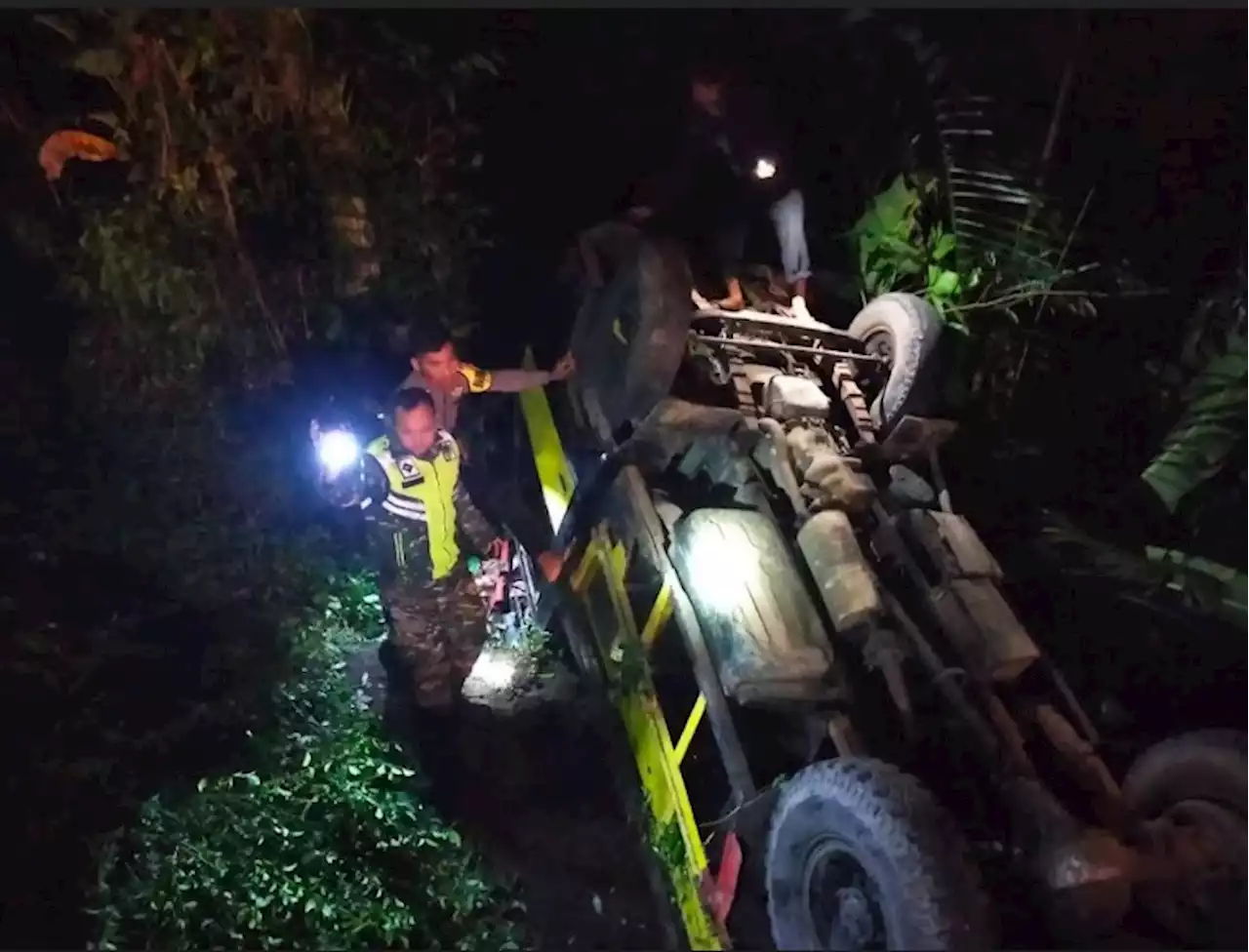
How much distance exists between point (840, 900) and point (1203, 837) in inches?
43.2

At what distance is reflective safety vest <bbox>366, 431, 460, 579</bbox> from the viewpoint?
15.3 feet

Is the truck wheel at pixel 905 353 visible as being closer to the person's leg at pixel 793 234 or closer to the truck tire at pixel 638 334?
the person's leg at pixel 793 234

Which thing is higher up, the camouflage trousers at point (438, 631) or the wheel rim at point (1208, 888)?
the camouflage trousers at point (438, 631)

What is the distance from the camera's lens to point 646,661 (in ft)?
13.5

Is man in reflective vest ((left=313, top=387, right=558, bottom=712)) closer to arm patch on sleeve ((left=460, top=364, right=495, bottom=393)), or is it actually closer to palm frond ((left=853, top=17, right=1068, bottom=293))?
arm patch on sleeve ((left=460, top=364, right=495, bottom=393))

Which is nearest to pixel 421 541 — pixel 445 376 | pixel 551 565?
pixel 551 565

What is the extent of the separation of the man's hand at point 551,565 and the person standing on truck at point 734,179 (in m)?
1.34

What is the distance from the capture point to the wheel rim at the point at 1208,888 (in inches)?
122

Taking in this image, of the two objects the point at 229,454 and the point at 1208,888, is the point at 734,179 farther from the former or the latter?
the point at 1208,888

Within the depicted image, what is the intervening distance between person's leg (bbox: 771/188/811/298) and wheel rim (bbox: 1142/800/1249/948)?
2.78m

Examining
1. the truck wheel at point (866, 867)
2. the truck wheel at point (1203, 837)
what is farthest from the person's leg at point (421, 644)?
the truck wheel at point (1203, 837)

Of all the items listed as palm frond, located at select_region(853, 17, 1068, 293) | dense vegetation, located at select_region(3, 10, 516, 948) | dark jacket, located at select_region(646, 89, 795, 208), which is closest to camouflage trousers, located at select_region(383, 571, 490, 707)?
dense vegetation, located at select_region(3, 10, 516, 948)

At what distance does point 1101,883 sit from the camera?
284 centimetres

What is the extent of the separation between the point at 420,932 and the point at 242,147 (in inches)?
110
